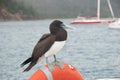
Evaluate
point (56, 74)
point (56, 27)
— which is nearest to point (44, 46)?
point (56, 27)

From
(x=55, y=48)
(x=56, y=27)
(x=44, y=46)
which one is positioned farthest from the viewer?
(x=44, y=46)

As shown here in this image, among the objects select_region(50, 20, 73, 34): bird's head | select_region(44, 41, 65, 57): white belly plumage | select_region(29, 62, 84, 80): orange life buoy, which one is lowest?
select_region(29, 62, 84, 80): orange life buoy

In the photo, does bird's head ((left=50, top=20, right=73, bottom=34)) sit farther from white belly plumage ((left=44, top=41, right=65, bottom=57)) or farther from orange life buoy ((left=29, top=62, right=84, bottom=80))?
orange life buoy ((left=29, top=62, right=84, bottom=80))

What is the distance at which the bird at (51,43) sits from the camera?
11779 mm

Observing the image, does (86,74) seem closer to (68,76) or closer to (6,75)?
(6,75)

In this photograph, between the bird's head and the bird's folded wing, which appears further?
the bird's folded wing

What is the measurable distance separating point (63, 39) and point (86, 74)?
2036cm

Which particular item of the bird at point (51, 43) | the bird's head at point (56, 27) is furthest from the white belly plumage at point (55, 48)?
the bird's head at point (56, 27)

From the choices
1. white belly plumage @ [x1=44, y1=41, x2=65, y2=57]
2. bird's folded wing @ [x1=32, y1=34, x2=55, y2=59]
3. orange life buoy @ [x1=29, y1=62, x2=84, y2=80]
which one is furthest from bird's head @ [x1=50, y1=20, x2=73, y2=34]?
orange life buoy @ [x1=29, y1=62, x2=84, y2=80]

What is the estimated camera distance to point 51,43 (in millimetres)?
11945

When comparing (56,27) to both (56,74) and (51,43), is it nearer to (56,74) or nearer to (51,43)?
(51,43)

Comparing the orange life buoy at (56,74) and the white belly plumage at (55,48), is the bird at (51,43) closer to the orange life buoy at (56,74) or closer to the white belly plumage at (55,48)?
the white belly plumage at (55,48)

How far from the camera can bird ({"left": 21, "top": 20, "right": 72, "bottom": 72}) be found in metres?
11.8

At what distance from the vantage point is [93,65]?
38500mm
